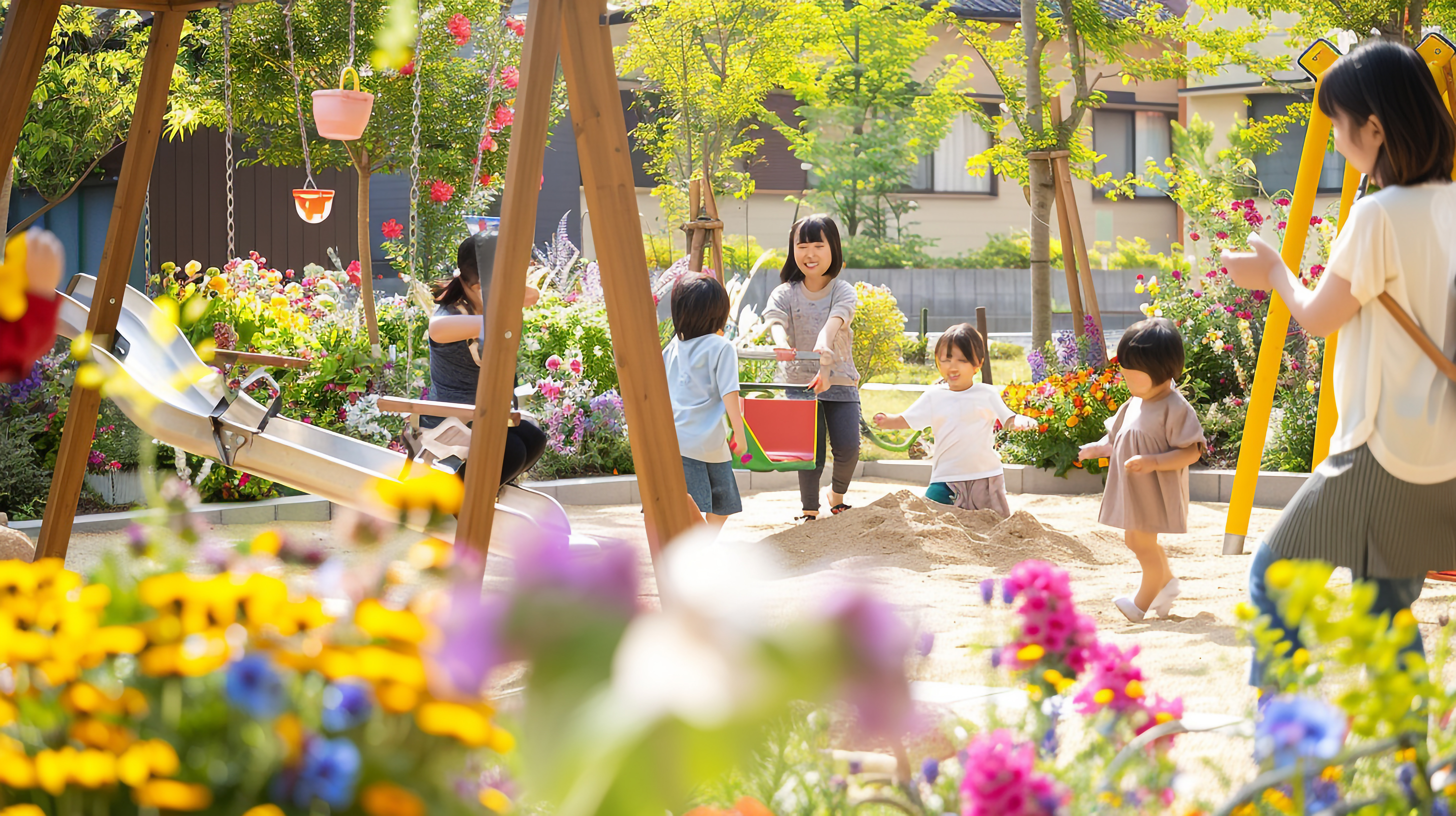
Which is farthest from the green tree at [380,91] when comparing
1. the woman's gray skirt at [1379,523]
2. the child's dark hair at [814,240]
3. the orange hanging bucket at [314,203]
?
the woman's gray skirt at [1379,523]

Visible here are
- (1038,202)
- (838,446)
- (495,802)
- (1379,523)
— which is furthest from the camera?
(1038,202)

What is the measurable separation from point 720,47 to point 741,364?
19.5 feet

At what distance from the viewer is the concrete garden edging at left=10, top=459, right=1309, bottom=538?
5.52 meters

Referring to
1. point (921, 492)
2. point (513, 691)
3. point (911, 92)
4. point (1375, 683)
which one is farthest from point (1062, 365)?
point (911, 92)

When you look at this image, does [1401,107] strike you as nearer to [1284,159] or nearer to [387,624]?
[387,624]

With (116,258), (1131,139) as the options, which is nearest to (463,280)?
(116,258)

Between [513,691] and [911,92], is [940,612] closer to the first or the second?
[513,691]

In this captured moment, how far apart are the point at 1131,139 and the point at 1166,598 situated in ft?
66.1

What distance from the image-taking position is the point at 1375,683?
1141 mm

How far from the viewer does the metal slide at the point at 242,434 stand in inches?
144

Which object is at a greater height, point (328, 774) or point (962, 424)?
point (328, 774)

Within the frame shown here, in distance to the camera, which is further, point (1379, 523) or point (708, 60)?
point (708, 60)

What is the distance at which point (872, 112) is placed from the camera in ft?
64.3

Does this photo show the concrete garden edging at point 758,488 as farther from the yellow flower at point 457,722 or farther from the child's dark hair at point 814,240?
the yellow flower at point 457,722
